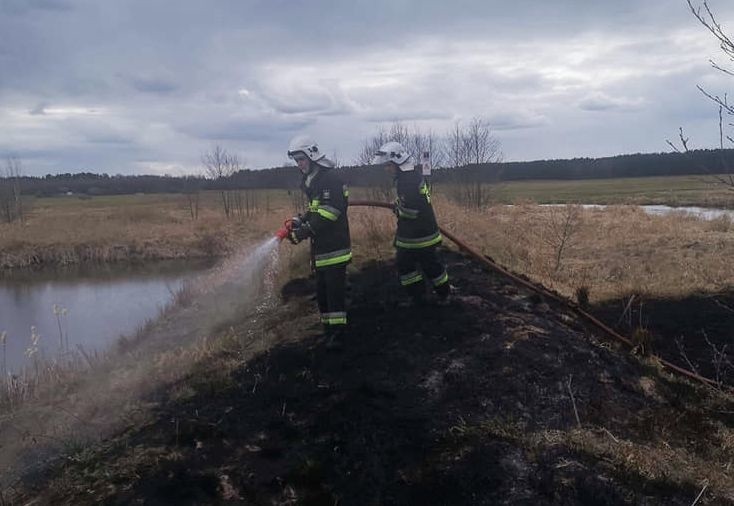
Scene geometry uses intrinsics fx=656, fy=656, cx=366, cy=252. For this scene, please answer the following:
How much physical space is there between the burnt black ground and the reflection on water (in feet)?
17.5

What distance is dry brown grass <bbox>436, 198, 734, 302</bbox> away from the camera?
1060 centimetres

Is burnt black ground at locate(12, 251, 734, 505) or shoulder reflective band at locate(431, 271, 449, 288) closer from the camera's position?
burnt black ground at locate(12, 251, 734, 505)

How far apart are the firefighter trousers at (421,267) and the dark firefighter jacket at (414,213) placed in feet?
0.36

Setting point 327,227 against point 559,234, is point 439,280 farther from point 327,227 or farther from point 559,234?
point 559,234

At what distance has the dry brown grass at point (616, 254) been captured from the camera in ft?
34.8

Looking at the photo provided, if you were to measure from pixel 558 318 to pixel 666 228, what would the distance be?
15.3m

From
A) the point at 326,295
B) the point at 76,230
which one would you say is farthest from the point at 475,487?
the point at 76,230

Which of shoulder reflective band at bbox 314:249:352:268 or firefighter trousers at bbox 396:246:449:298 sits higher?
shoulder reflective band at bbox 314:249:352:268

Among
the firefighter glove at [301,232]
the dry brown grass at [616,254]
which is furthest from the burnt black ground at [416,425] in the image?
the dry brown grass at [616,254]

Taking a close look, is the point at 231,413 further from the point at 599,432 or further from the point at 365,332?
the point at 599,432

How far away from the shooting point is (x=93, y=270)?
29000mm

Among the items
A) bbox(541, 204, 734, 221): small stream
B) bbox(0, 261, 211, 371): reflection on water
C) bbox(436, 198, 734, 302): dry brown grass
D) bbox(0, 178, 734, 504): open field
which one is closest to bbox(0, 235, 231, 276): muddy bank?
bbox(0, 261, 211, 371): reflection on water

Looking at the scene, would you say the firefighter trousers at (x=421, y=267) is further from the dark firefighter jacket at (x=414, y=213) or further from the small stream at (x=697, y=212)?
the small stream at (x=697, y=212)

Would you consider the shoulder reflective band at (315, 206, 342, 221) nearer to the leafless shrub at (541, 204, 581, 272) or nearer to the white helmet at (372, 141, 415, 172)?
the white helmet at (372, 141, 415, 172)
